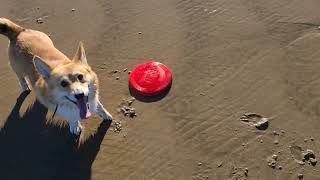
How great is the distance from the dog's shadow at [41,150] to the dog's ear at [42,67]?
1.20 m

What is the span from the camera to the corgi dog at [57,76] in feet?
16.9

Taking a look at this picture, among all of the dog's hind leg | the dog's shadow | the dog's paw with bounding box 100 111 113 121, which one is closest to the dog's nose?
the dog's paw with bounding box 100 111 113 121

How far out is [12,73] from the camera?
7.00 metres

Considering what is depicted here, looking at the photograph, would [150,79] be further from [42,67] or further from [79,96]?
[42,67]

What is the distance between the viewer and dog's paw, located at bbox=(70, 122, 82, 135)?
5998mm

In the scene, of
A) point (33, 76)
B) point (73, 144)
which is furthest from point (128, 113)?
point (33, 76)

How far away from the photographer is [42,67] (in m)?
5.21

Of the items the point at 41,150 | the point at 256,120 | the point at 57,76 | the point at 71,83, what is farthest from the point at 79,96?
the point at 256,120

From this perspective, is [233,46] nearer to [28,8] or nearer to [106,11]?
[106,11]

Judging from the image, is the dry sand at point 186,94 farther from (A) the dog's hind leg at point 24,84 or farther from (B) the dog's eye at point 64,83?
(B) the dog's eye at point 64,83

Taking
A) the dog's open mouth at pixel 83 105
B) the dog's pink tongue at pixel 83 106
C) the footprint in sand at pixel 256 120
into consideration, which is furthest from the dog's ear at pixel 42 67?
the footprint in sand at pixel 256 120

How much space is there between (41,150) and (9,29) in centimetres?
170

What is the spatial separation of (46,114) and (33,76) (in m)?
0.79

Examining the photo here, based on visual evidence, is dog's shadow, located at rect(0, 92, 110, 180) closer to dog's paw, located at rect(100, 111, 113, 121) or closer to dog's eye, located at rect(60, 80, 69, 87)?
dog's paw, located at rect(100, 111, 113, 121)
